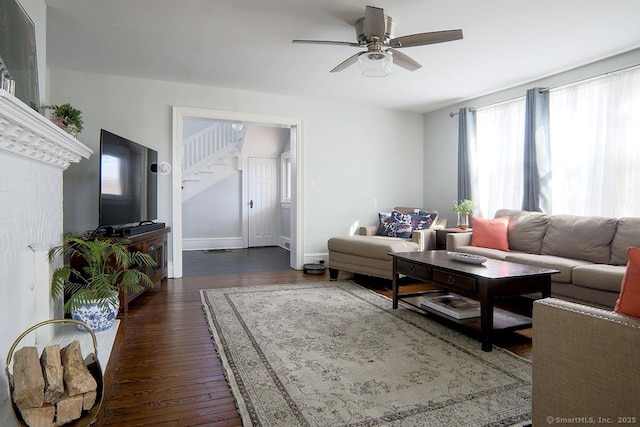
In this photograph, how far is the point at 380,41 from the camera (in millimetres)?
2764

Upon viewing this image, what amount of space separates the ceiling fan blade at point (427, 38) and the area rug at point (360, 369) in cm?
212

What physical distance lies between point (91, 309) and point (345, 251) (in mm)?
2880

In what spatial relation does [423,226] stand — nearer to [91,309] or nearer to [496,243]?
[496,243]

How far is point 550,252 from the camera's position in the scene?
3.77 metres

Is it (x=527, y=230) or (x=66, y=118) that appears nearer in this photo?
(x=66, y=118)

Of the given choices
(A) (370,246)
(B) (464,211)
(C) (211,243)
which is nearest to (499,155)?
(B) (464,211)

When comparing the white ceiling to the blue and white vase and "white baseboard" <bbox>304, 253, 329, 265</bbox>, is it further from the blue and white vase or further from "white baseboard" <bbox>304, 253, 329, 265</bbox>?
"white baseboard" <bbox>304, 253, 329, 265</bbox>

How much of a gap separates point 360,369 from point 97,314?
5.23 feet

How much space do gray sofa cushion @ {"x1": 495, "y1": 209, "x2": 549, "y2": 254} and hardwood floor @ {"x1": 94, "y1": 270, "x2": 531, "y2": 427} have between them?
62.0 inches

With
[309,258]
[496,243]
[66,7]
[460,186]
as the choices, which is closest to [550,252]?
[496,243]

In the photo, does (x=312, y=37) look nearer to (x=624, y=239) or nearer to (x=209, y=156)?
(x=624, y=239)

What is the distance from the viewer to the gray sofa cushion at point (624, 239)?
3.18 metres

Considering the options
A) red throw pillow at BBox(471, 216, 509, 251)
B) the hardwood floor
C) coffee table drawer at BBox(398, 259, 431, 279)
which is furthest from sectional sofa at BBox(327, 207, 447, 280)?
the hardwood floor

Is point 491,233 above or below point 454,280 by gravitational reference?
above
